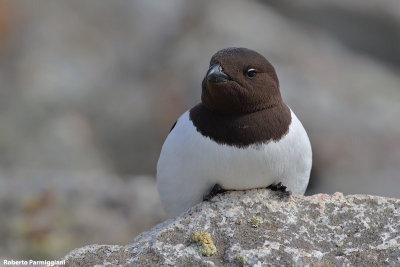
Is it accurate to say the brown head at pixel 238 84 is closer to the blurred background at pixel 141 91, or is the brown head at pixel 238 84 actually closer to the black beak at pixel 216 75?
the black beak at pixel 216 75

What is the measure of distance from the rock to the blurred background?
3.93 metres

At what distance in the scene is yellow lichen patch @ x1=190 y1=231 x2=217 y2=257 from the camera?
516cm

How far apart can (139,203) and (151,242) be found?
4.46 m

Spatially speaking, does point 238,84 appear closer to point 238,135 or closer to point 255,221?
point 238,135

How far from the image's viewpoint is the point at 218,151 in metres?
5.82

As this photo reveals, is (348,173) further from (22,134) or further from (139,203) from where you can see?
(22,134)

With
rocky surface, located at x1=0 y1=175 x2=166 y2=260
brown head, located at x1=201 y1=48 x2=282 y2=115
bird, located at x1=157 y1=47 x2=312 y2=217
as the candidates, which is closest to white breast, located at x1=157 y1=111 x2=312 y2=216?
bird, located at x1=157 y1=47 x2=312 y2=217

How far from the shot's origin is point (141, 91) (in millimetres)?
14766

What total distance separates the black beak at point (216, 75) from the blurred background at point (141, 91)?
4.16m

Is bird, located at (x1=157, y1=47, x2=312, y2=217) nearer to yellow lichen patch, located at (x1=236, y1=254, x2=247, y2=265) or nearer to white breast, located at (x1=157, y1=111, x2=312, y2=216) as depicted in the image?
white breast, located at (x1=157, y1=111, x2=312, y2=216)

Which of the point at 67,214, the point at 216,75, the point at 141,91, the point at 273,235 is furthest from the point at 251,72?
the point at 141,91

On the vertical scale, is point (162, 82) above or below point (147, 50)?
below

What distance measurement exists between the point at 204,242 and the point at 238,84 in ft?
4.58

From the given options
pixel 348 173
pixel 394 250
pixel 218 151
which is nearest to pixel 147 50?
pixel 348 173
